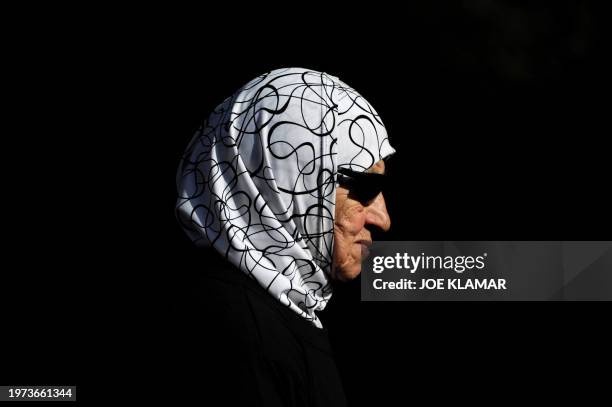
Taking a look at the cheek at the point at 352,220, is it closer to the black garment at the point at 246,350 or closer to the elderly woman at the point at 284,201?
the elderly woman at the point at 284,201

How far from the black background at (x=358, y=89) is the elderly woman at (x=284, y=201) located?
41.7 inches

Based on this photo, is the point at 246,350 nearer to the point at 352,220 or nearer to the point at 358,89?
the point at 352,220

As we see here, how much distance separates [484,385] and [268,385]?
6.74 ft

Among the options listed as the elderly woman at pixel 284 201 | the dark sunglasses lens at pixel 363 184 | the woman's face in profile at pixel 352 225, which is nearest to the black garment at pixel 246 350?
the elderly woman at pixel 284 201

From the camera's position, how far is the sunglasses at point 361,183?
2416 mm

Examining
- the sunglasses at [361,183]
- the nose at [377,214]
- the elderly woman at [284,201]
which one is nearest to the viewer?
the elderly woman at [284,201]

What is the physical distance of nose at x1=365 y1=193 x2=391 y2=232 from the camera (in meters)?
2.53

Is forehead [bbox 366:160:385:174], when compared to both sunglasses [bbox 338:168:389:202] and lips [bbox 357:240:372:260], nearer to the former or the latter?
sunglasses [bbox 338:168:389:202]

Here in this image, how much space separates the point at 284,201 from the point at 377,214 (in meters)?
0.38

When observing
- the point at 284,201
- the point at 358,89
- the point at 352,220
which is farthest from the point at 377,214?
the point at 358,89

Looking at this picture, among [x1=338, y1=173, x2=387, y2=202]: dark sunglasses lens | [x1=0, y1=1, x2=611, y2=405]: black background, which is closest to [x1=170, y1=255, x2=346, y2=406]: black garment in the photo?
A: [x1=338, y1=173, x2=387, y2=202]: dark sunglasses lens

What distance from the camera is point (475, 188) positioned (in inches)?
148

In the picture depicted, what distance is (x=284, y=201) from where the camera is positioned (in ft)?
7.55

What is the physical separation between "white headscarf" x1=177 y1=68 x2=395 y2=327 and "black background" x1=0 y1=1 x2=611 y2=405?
1.06m
